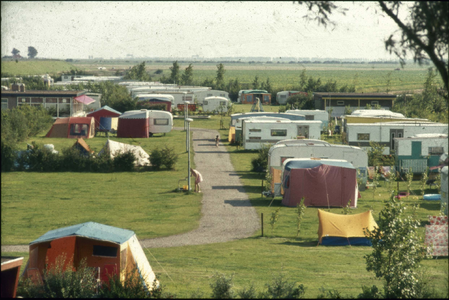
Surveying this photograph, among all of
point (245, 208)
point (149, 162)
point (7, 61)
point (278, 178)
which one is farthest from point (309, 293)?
point (149, 162)

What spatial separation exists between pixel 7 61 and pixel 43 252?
143 inches

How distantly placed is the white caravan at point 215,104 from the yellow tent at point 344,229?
38797 millimetres

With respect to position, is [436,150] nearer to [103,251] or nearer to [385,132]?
[385,132]

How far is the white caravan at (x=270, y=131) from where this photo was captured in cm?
3161

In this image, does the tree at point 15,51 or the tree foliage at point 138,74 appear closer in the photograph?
the tree at point 15,51

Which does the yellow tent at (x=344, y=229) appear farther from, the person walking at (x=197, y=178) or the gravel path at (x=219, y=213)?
the person walking at (x=197, y=178)

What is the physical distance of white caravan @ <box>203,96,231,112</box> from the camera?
5281cm

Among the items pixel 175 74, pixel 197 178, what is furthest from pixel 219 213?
pixel 175 74

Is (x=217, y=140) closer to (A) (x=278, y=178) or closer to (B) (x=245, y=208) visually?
(A) (x=278, y=178)

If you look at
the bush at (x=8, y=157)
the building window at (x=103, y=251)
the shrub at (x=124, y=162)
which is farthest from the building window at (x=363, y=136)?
the building window at (x=103, y=251)

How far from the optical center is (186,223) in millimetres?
16031

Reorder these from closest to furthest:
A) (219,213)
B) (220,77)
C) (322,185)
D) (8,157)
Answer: (219,213)
(322,185)
(8,157)
(220,77)

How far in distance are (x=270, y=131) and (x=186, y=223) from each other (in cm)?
1651

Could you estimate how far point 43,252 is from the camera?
30.9 feet
